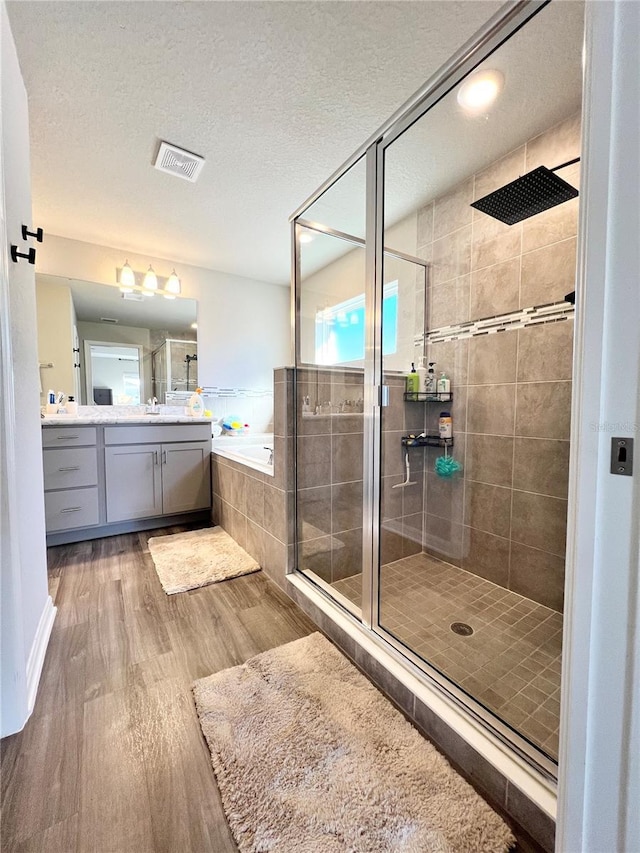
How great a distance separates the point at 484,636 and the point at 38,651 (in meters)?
1.85

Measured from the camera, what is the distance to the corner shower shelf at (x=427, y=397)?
2.12 m

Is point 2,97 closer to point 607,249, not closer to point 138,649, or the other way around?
point 607,249

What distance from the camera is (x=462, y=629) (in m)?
1.53

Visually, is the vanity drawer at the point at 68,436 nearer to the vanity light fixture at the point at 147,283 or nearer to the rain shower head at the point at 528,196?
the vanity light fixture at the point at 147,283

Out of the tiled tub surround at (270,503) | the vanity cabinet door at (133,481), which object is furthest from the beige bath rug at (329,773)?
the vanity cabinet door at (133,481)

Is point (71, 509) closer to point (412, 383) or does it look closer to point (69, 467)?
point (69, 467)

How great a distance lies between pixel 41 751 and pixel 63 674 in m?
0.33

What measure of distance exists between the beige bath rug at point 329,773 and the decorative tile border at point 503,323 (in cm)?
181

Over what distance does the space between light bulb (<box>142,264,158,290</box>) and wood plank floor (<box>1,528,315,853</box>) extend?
243cm

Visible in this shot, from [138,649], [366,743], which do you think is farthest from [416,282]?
[138,649]

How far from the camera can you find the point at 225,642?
148 centimetres

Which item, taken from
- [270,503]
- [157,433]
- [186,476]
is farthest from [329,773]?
[157,433]

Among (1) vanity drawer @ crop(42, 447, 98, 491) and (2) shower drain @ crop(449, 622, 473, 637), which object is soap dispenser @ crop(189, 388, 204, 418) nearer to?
(1) vanity drawer @ crop(42, 447, 98, 491)

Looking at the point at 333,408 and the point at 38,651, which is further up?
the point at 333,408
